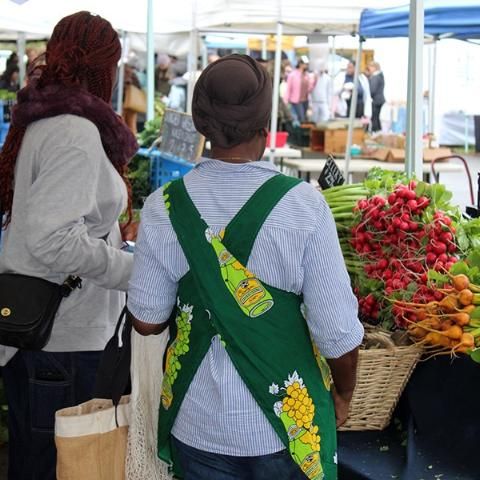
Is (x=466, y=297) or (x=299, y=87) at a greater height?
(x=299, y=87)

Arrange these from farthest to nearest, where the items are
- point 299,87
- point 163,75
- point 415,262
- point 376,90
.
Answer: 1. point 299,87
2. point 163,75
3. point 376,90
4. point 415,262

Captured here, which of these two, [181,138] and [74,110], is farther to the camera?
[181,138]

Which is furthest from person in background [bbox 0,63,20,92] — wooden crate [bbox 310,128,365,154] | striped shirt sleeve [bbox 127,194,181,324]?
striped shirt sleeve [bbox 127,194,181,324]

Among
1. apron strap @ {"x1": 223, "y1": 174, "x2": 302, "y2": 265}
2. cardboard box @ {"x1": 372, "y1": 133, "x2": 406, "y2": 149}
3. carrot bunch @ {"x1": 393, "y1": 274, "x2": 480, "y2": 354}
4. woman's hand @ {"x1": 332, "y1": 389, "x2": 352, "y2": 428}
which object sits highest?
cardboard box @ {"x1": 372, "y1": 133, "x2": 406, "y2": 149}

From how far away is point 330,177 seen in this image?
3.33 m

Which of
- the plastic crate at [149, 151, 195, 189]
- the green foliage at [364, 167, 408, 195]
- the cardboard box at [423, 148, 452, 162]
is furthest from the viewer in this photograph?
the cardboard box at [423, 148, 452, 162]

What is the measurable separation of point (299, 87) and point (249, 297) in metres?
19.7

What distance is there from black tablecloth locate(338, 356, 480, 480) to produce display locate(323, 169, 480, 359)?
89 millimetres

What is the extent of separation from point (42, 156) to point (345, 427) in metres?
1.12

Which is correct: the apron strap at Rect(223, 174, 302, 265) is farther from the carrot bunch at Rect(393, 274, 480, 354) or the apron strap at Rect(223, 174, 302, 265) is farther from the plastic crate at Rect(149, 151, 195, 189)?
the plastic crate at Rect(149, 151, 195, 189)

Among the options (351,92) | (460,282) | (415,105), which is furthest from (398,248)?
(351,92)

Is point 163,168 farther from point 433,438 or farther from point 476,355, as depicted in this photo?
point 476,355

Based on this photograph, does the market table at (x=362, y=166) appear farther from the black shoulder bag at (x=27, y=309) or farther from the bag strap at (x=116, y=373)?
the bag strap at (x=116, y=373)

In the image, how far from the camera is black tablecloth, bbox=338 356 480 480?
90.5 inches
